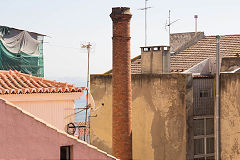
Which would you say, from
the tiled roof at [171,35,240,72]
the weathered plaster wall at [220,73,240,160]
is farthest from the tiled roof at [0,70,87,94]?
the tiled roof at [171,35,240,72]

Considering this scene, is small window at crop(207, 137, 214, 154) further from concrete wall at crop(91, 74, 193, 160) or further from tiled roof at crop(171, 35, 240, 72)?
tiled roof at crop(171, 35, 240, 72)

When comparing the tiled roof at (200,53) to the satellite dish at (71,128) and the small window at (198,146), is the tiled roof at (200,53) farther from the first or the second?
the satellite dish at (71,128)

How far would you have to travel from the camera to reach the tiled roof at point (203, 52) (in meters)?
20.2

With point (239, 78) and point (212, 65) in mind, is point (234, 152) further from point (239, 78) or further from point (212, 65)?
point (212, 65)

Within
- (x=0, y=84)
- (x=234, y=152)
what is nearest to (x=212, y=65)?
(x=234, y=152)

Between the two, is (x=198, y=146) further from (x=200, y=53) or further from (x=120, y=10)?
(x=120, y=10)

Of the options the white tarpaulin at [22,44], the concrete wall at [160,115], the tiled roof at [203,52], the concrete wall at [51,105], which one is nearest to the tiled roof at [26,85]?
the concrete wall at [51,105]

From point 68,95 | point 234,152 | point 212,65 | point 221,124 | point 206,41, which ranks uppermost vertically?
→ point 206,41

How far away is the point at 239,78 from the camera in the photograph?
51.2 ft

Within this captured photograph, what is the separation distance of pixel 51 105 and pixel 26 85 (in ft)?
2.82

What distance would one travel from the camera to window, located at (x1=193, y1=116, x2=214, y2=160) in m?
17.2

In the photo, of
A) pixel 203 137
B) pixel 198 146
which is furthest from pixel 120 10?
pixel 198 146

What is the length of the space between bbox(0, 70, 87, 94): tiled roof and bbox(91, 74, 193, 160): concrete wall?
6253 millimetres

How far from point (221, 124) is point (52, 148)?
9136 millimetres
